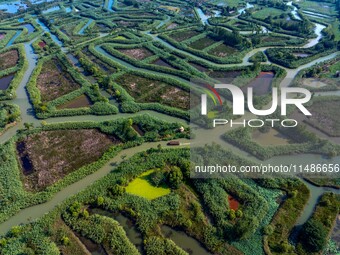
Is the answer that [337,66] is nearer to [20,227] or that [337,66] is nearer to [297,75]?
[297,75]

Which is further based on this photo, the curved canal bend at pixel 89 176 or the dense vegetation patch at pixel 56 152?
the dense vegetation patch at pixel 56 152

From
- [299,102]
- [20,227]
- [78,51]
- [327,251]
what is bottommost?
[327,251]

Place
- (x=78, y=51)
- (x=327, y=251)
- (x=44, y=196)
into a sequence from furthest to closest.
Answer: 1. (x=78, y=51)
2. (x=44, y=196)
3. (x=327, y=251)

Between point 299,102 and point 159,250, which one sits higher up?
point 299,102

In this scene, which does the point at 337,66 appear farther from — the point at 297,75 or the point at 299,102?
the point at 299,102

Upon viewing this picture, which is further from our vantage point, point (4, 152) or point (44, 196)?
point (4, 152)

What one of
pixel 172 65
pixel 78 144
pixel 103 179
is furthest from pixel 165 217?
pixel 172 65

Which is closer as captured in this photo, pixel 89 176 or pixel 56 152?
pixel 89 176

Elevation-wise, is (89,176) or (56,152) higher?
(56,152)

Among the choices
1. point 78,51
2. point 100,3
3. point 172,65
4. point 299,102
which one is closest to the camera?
point 299,102

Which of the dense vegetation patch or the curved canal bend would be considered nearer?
the curved canal bend
